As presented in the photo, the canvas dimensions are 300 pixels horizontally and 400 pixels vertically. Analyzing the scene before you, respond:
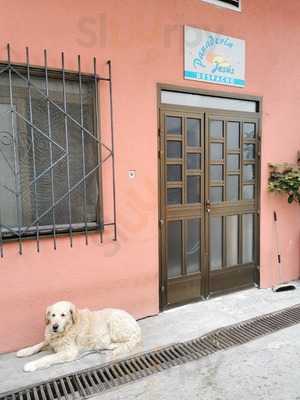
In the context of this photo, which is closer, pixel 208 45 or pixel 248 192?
pixel 208 45

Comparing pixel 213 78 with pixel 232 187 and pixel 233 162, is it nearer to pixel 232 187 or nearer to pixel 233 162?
pixel 233 162

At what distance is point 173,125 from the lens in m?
→ 3.16

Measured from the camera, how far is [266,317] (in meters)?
3.09

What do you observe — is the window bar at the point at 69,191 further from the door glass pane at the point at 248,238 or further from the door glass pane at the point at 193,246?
the door glass pane at the point at 248,238

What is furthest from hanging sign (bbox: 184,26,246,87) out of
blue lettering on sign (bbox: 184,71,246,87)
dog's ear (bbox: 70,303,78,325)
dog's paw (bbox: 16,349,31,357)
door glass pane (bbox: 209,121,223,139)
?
dog's paw (bbox: 16,349,31,357)

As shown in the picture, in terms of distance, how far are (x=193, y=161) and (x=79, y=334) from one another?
1977mm

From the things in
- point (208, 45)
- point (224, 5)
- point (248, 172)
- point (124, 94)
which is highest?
point (224, 5)

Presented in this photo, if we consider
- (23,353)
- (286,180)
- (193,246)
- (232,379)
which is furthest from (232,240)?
(23,353)

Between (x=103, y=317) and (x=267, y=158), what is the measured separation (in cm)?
261

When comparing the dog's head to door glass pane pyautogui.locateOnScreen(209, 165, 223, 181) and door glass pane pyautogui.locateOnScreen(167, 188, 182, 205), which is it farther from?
door glass pane pyautogui.locateOnScreen(209, 165, 223, 181)

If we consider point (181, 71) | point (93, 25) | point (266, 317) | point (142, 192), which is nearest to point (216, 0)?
point (181, 71)

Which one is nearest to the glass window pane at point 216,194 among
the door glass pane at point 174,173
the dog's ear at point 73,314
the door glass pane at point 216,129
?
the door glass pane at point 174,173

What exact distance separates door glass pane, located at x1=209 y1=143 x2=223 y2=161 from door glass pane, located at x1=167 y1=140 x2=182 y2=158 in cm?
40

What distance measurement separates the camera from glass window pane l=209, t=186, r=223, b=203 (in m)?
3.45
